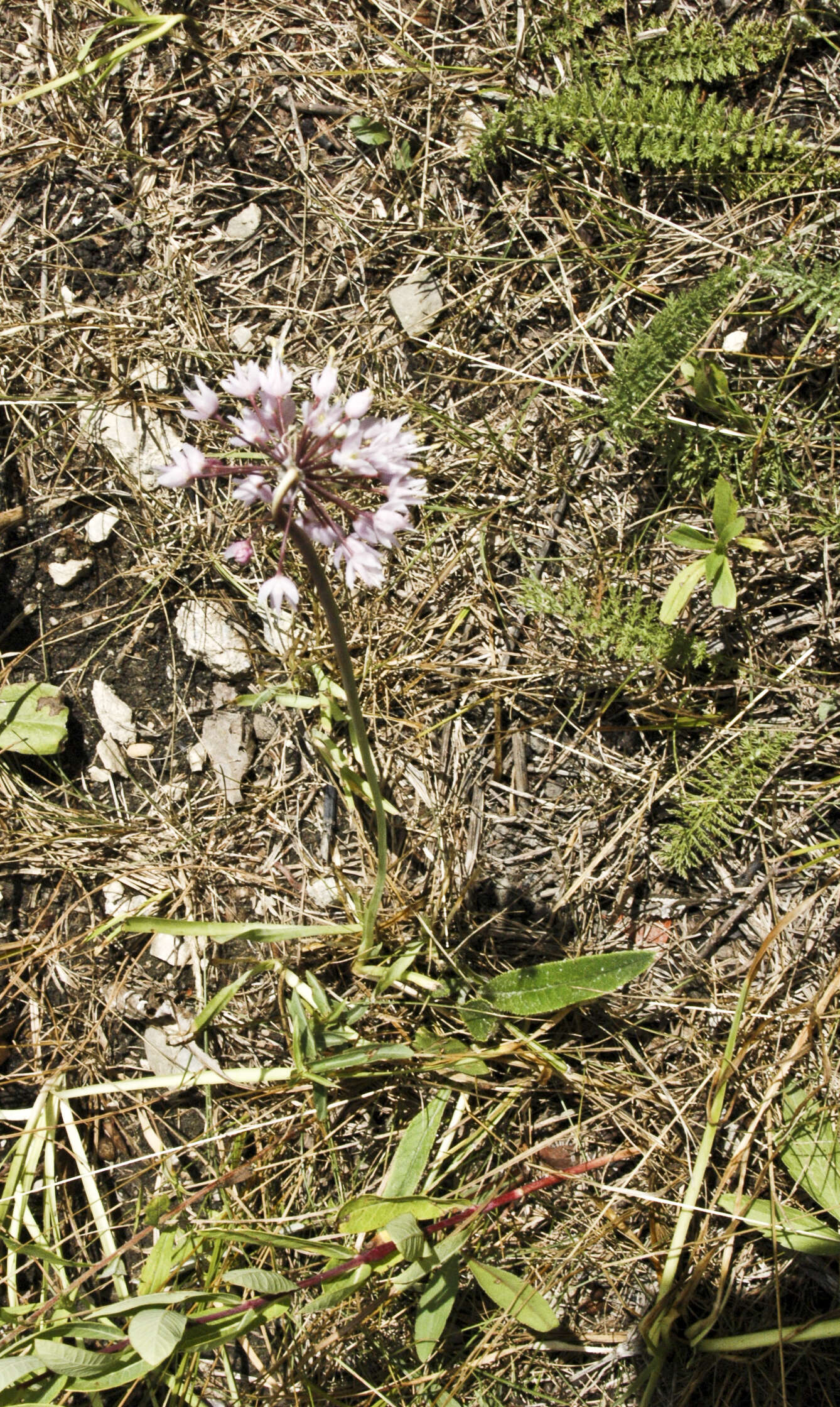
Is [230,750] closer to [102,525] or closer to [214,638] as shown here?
[214,638]

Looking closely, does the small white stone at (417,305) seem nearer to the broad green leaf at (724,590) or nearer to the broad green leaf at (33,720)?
the broad green leaf at (724,590)

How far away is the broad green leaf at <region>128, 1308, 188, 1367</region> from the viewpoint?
220cm

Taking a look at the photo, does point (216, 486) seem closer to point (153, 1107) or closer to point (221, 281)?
point (221, 281)

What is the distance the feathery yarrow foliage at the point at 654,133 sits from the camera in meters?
3.09

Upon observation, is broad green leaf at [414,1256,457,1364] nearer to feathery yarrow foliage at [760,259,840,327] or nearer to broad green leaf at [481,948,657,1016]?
broad green leaf at [481,948,657,1016]

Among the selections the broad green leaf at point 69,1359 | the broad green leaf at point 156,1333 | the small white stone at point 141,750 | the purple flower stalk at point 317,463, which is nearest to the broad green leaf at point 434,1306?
the broad green leaf at point 156,1333

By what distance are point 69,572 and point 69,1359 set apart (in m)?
2.32

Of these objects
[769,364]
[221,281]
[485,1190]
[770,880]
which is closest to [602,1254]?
[485,1190]

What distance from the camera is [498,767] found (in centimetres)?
317

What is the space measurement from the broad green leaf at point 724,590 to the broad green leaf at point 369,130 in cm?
186

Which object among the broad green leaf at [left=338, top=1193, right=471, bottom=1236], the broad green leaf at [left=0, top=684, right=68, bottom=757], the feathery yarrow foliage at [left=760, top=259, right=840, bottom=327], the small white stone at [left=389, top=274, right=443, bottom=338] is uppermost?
the small white stone at [left=389, top=274, right=443, bottom=338]

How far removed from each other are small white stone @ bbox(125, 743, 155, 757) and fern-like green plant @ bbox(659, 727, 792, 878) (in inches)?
67.2

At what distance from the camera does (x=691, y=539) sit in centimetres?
303

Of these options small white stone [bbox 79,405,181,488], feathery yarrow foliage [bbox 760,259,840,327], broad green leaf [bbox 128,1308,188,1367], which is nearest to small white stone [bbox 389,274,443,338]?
small white stone [bbox 79,405,181,488]
